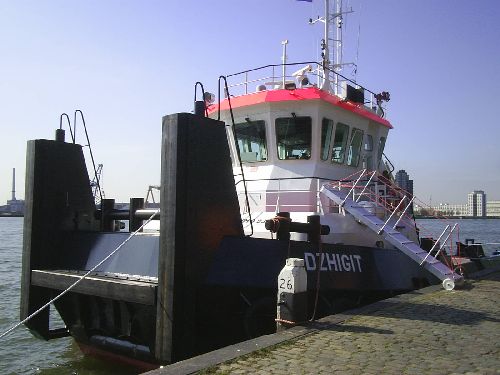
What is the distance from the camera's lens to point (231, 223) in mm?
5785

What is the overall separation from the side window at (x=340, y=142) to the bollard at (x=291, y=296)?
410cm

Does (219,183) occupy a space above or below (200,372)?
above

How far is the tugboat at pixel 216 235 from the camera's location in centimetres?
532

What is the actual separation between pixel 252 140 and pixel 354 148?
A: 7.05ft

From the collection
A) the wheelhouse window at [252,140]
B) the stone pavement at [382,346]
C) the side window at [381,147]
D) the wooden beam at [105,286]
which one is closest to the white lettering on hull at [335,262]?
the stone pavement at [382,346]

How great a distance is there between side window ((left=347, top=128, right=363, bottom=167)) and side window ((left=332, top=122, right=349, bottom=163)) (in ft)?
0.86

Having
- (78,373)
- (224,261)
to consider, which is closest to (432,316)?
(224,261)

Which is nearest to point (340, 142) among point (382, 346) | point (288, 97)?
point (288, 97)

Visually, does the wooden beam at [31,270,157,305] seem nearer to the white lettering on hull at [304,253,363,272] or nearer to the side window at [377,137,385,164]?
the white lettering on hull at [304,253,363,272]

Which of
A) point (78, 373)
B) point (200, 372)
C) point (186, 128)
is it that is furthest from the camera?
point (78, 373)

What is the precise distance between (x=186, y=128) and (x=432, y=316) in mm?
3741

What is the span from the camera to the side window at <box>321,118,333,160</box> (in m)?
8.80

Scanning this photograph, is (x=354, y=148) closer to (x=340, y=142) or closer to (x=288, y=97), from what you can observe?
(x=340, y=142)

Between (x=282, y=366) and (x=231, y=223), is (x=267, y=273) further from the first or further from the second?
(x=282, y=366)
